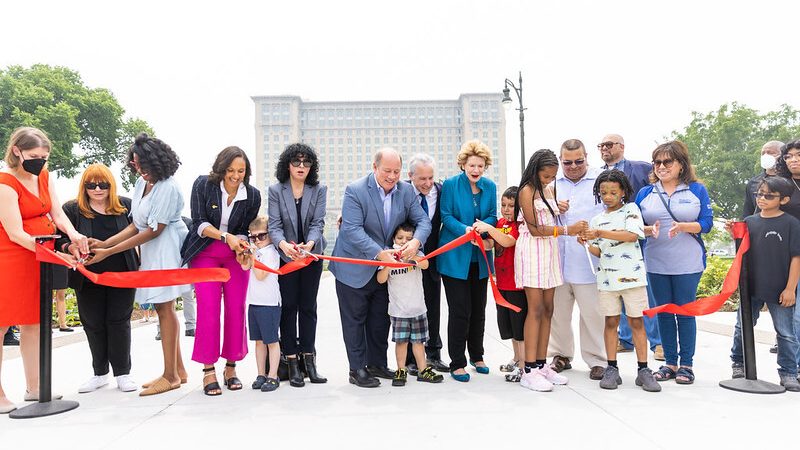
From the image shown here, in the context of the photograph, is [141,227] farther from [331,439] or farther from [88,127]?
[88,127]

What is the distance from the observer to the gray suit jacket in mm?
4469

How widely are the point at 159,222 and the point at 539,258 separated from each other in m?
3.24

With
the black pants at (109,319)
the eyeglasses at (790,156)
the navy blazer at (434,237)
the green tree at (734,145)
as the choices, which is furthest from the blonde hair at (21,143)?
the green tree at (734,145)

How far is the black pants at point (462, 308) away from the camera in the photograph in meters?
4.55

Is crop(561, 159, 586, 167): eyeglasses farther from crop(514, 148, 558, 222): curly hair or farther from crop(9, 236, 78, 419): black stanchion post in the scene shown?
crop(9, 236, 78, 419): black stanchion post

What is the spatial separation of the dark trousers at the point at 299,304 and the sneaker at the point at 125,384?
4.24 feet

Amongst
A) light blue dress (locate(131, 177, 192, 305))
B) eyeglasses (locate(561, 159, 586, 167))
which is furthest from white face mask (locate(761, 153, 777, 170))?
light blue dress (locate(131, 177, 192, 305))

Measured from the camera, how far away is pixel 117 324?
4.43 m

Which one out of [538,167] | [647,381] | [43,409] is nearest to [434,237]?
[538,167]

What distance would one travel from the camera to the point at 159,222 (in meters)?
4.26

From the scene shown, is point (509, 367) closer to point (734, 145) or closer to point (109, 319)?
point (109, 319)

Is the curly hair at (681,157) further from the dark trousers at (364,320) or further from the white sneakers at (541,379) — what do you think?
the dark trousers at (364,320)

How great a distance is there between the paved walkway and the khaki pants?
0.97 ft

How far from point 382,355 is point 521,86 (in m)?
12.3
